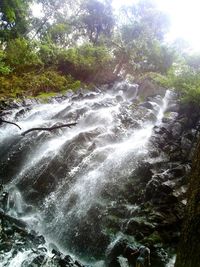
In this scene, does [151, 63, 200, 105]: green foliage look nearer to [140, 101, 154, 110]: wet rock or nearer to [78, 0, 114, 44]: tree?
[140, 101, 154, 110]: wet rock

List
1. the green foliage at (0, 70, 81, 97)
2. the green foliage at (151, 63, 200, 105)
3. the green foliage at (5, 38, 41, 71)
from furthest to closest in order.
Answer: the green foliage at (5, 38, 41, 71) → the green foliage at (0, 70, 81, 97) → the green foliage at (151, 63, 200, 105)

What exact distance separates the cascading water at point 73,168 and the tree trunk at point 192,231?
248 inches

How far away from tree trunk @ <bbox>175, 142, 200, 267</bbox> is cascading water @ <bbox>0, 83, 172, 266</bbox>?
631 cm

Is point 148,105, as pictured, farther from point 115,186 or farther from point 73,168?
point 115,186

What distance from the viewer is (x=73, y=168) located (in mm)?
12703

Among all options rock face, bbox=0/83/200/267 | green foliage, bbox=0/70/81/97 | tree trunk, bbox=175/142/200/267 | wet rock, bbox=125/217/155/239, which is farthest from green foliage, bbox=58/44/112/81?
tree trunk, bbox=175/142/200/267

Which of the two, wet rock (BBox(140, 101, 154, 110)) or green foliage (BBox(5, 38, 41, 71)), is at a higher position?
green foliage (BBox(5, 38, 41, 71))

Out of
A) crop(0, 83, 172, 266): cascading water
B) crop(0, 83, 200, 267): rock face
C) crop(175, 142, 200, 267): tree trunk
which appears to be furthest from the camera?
crop(0, 83, 172, 266): cascading water

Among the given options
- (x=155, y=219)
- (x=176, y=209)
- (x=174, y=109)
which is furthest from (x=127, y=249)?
(x=174, y=109)

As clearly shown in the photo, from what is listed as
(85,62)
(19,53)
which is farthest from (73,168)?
(85,62)

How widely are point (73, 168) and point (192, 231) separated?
10.2 metres

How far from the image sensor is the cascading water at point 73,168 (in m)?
10.2

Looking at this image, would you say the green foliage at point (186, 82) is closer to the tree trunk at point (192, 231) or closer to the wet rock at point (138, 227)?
the wet rock at point (138, 227)

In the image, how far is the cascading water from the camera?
1016cm
